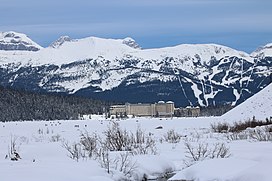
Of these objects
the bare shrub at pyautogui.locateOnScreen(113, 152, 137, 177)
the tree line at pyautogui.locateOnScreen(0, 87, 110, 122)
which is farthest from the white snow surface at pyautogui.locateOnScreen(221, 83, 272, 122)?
the tree line at pyautogui.locateOnScreen(0, 87, 110, 122)

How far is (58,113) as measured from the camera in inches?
4988

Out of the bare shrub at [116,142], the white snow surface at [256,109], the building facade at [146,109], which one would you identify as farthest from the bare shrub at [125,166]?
the building facade at [146,109]

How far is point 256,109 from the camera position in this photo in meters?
56.6

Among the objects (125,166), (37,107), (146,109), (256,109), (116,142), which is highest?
(37,107)

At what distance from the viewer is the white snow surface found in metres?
54.4

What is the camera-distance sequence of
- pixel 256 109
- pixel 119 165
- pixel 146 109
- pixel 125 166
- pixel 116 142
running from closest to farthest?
1. pixel 125 166
2. pixel 119 165
3. pixel 116 142
4. pixel 256 109
5. pixel 146 109

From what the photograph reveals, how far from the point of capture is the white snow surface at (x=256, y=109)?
54.4 m

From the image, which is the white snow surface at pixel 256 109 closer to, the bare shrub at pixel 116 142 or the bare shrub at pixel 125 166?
the bare shrub at pixel 116 142

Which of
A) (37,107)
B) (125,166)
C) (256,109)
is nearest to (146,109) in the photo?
(37,107)

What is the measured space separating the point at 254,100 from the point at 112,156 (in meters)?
44.1

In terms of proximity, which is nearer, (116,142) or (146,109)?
(116,142)

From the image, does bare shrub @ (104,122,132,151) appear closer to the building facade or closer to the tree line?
the tree line

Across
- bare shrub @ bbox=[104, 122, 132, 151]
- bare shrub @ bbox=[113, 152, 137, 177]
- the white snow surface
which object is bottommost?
bare shrub @ bbox=[113, 152, 137, 177]

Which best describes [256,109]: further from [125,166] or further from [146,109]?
[146,109]
